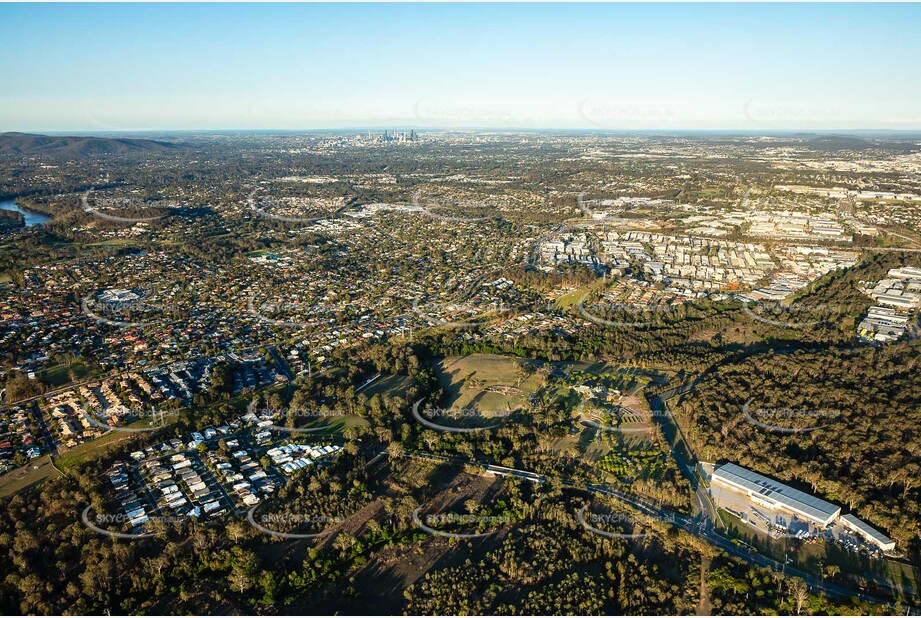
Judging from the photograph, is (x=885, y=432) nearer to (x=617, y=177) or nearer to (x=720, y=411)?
(x=720, y=411)

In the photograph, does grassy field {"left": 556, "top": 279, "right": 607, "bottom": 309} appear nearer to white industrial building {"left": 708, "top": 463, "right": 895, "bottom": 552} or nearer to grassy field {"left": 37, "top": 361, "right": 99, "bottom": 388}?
white industrial building {"left": 708, "top": 463, "right": 895, "bottom": 552}

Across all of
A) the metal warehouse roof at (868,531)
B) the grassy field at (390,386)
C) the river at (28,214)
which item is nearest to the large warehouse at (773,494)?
the metal warehouse roof at (868,531)

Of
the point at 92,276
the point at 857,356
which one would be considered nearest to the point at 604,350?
the point at 857,356

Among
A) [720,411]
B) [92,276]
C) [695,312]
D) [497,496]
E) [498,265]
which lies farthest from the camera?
[498,265]

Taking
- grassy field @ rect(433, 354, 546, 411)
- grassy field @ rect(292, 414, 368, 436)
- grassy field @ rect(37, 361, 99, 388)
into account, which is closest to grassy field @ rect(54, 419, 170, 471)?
grassy field @ rect(292, 414, 368, 436)

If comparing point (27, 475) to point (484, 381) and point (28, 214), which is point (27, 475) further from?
point (28, 214)

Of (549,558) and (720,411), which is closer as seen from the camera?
(549,558)
